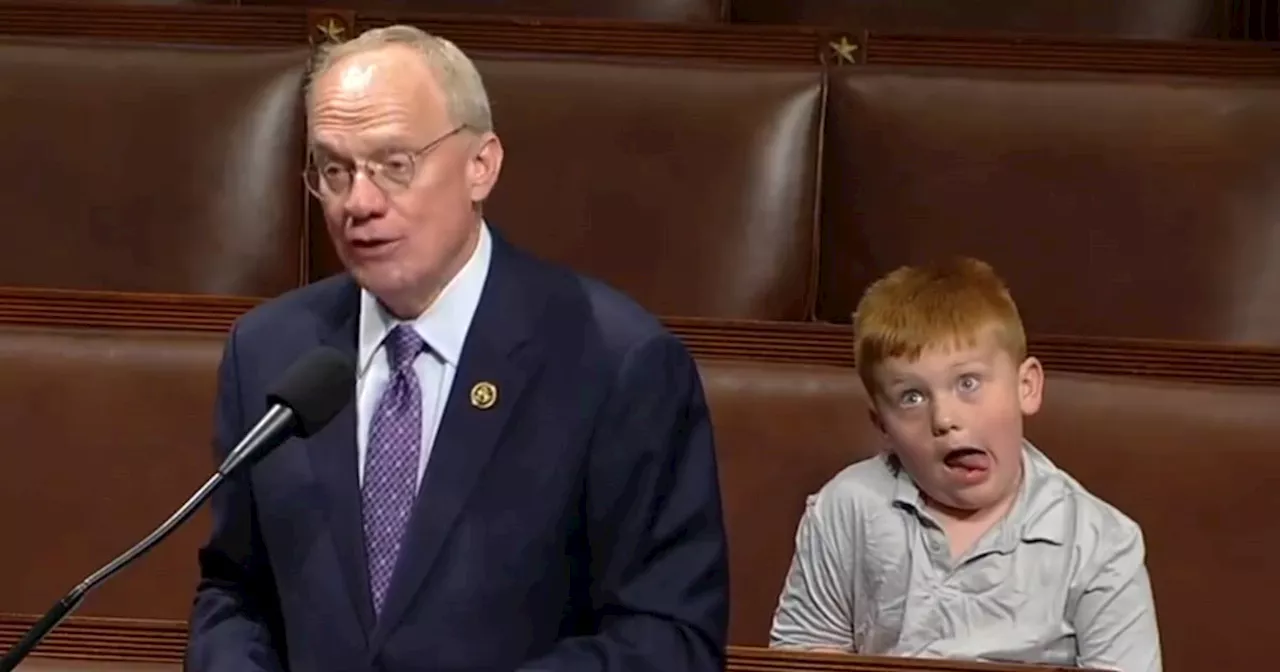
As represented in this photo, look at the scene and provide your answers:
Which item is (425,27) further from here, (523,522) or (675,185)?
(523,522)

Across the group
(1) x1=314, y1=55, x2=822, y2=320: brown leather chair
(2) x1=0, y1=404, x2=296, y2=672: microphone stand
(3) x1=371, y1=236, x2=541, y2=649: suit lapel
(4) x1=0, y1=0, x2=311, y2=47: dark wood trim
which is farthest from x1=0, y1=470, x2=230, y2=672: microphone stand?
(4) x1=0, y1=0, x2=311, y2=47: dark wood trim

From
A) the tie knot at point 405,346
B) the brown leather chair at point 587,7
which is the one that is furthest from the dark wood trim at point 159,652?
the brown leather chair at point 587,7

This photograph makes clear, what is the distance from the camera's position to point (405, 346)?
508 millimetres

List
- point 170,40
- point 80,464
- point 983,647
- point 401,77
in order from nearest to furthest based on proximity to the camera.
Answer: point 401,77 → point 983,647 → point 80,464 → point 170,40

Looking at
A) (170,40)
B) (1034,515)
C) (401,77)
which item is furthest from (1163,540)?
(170,40)

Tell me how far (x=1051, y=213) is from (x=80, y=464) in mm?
399

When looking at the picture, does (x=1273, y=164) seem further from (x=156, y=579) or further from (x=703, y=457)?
(x=156, y=579)

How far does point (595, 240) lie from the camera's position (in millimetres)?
784

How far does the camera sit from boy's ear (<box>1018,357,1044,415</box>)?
1.94ft

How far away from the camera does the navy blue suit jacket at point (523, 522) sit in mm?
488

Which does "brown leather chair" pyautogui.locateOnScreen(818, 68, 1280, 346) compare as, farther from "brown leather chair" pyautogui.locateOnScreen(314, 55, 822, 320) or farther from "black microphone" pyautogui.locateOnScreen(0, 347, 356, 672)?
"black microphone" pyautogui.locateOnScreen(0, 347, 356, 672)

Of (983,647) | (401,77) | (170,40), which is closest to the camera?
(401,77)

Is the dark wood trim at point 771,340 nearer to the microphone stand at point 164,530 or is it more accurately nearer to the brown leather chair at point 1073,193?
the brown leather chair at point 1073,193

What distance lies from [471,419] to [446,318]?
31mm
